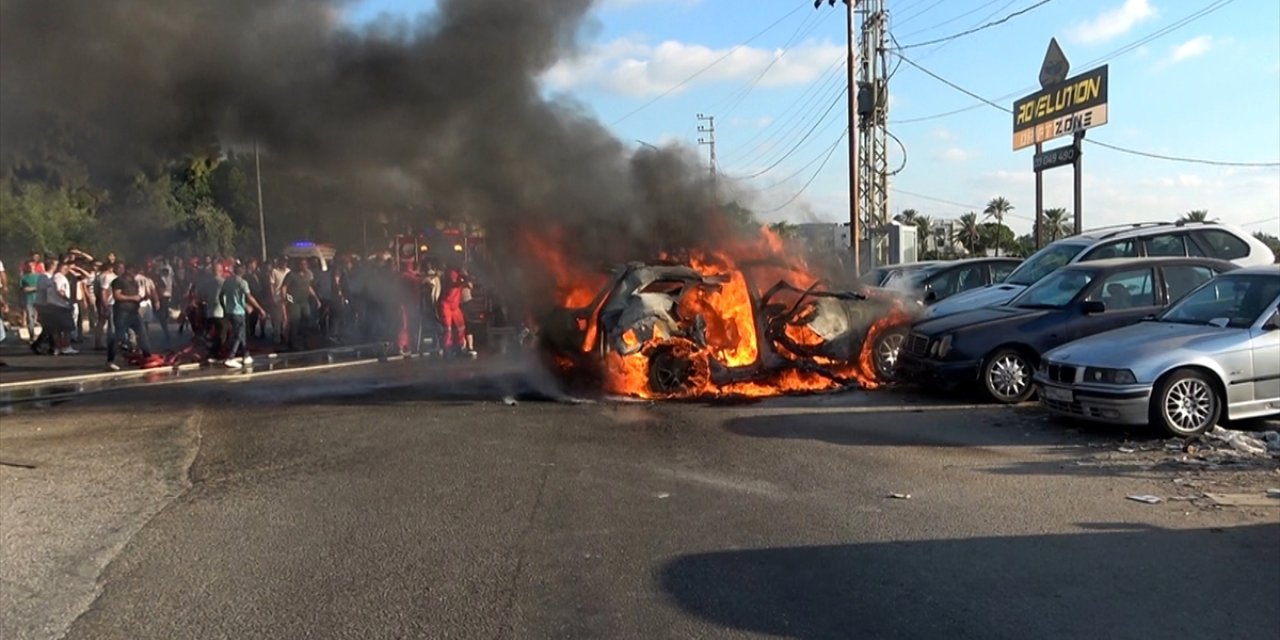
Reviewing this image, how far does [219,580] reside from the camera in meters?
4.93

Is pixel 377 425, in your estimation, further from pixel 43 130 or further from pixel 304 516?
pixel 43 130

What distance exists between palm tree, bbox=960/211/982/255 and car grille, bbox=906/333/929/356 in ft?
193

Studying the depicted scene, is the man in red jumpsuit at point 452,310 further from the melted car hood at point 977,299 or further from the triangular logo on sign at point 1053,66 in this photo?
the triangular logo on sign at point 1053,66

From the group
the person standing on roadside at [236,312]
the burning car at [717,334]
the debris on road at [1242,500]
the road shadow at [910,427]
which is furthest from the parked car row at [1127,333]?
the person standing on roadside at [236,312]

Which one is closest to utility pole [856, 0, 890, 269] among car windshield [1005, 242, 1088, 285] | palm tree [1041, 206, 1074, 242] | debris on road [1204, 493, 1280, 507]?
car windshield [1005, 242, 1088, 285]

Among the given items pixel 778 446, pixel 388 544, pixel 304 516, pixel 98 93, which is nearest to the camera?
pixel 388 544

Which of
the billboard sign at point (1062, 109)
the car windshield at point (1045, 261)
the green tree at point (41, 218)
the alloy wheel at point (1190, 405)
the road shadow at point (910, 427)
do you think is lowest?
the road shadow at point (910, 427)

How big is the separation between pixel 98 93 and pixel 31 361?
8.84m

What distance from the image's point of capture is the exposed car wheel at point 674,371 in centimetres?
1073

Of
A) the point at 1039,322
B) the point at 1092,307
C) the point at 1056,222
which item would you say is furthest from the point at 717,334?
the point at 1056,222

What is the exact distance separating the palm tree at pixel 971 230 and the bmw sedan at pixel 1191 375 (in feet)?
200

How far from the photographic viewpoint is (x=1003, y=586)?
4582mm

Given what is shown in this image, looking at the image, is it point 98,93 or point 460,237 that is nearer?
point 98,93

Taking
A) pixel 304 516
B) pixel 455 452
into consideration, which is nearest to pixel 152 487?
pixel 304 516
